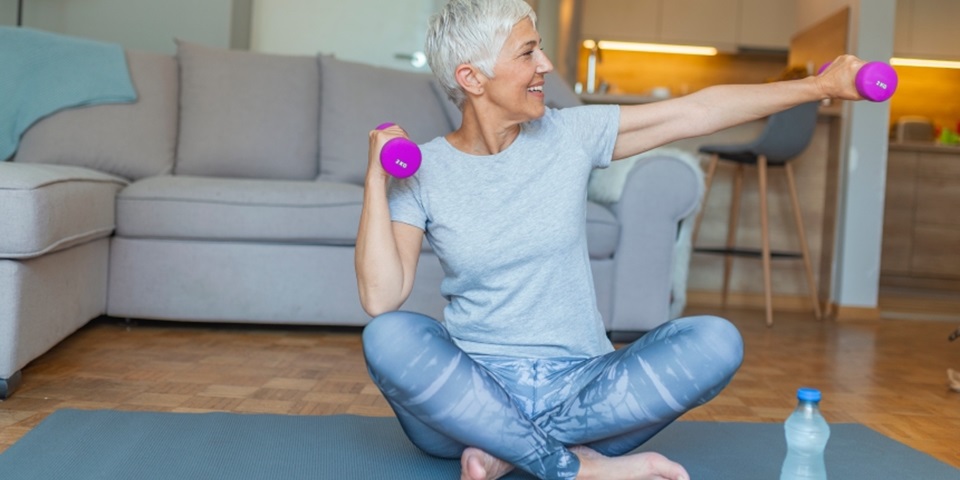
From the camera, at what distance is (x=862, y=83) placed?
132 centimetres

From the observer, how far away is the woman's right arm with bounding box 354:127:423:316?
1.38 metres

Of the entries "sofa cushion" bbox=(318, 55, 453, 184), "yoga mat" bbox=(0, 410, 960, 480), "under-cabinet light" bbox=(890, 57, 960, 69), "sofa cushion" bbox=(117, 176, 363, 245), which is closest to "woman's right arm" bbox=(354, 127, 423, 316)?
"yoga mat" bbox=(0, 410, 960, 480)

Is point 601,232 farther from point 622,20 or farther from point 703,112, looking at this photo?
point 622,20

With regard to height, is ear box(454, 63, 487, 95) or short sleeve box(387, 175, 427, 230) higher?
ear box(454, 63, 487, 95)

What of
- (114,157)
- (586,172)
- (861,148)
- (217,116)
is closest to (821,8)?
Result: (861,148)

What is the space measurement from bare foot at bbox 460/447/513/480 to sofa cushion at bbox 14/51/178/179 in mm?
2246

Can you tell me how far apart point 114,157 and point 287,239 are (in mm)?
747

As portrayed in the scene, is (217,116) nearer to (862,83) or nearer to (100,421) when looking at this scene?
(100,421)

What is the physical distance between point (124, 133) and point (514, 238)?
7.40 feet

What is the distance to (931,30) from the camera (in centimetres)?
598

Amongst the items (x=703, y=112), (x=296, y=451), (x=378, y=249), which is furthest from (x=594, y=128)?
(x=296, y=451)

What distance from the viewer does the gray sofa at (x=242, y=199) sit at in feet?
8.82

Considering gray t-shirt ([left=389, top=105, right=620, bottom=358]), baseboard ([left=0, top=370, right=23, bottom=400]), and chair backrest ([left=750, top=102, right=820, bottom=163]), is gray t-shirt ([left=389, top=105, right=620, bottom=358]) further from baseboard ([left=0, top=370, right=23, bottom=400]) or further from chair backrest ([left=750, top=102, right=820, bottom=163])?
chair backrest ([left=750, top=102, right=820, bottom=163])

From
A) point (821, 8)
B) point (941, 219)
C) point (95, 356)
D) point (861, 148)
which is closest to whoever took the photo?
point (95, 356)
